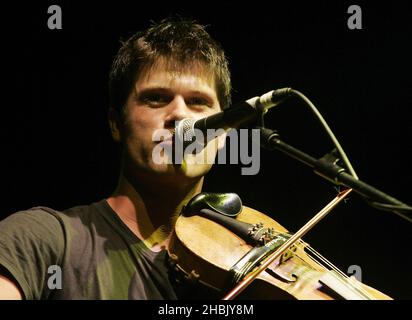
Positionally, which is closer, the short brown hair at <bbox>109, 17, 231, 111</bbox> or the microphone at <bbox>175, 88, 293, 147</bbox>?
the microphone at <bbox>175, 88, 293, 147</bbox>

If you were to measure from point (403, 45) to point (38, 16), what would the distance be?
7.57 ft

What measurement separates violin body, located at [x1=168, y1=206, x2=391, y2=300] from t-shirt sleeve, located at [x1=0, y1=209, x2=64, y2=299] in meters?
0.49

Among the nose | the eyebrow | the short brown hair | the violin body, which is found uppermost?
the short brown hair

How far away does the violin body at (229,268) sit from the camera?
1.39 metres

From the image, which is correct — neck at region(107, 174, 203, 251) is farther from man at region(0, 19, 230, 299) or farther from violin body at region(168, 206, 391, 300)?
violin body at region(168, 206, 391, 300)

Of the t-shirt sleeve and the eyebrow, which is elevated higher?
the eyebrow

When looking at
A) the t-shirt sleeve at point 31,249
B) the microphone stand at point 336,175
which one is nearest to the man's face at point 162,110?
the t-shirt sleeve at point 31,249

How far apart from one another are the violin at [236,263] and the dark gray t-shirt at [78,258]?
0.16 metres

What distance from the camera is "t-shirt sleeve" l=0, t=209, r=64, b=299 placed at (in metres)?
1.40

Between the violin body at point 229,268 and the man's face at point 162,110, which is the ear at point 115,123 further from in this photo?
the violin body at point 229,268

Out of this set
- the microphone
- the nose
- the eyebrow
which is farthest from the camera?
the eyebrow

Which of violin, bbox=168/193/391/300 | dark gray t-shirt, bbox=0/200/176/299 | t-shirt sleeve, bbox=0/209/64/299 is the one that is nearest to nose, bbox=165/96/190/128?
violin, bbox=168/193/391/300

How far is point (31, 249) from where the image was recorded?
4.90 feet
